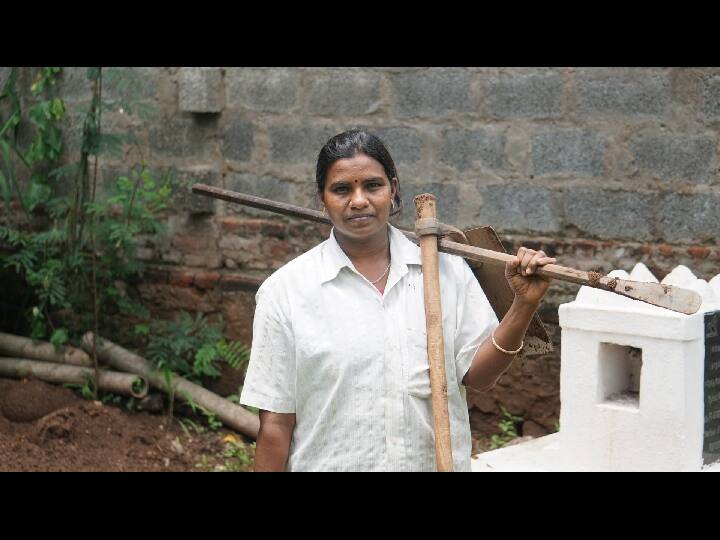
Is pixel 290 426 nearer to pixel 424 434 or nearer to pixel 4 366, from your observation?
pixel 424 434

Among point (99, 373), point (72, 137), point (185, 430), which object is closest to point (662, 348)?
point (185, 430)

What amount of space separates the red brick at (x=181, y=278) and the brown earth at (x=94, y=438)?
0.91 meters

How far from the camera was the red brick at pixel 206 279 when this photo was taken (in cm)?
623

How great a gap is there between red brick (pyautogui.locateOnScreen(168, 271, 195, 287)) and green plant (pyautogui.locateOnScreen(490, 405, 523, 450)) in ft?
7.05

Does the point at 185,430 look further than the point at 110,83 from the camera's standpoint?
No

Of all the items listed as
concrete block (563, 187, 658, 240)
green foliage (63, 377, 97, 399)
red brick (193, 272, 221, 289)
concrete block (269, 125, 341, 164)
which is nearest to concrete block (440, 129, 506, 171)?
concrete block (563, 187, 658, 240)

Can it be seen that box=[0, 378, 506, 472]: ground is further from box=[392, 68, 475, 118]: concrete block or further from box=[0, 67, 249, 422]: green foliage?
box=[392, 68, 475, 118]: concrete block

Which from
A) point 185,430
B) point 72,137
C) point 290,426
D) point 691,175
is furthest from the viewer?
point 72,137

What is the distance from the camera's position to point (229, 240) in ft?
20.3

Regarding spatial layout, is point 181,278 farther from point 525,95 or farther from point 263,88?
point 525,95

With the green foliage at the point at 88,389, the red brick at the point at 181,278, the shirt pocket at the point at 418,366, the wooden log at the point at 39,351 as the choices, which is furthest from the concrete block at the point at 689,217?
the wooden log at the point at 39,351

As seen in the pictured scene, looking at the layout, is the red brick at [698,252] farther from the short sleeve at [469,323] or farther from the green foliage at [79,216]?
the green foliage at [79,216]

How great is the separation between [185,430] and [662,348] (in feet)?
9.52

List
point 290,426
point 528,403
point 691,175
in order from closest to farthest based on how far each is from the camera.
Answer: point 290,426 → point 691,175 → point 528,403
